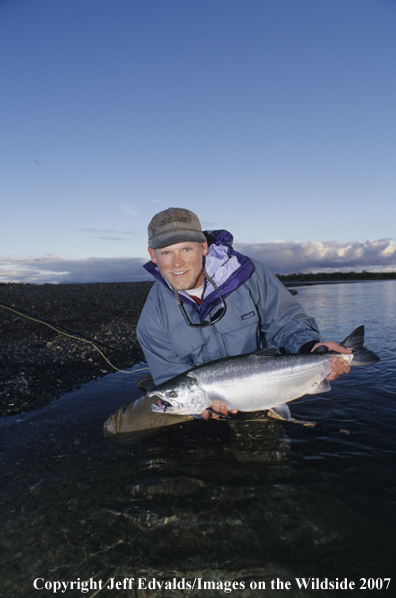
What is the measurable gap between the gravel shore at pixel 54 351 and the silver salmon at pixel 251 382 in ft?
13.0

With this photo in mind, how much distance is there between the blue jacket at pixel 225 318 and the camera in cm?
486

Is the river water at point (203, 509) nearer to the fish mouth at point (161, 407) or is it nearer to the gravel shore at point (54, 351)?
the fish mouth at point (161, 407)

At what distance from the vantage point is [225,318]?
15.9ft

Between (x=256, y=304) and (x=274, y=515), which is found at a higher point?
(x=256, y=304)

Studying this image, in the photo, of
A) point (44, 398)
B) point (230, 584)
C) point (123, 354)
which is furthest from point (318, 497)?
point (123, 354)

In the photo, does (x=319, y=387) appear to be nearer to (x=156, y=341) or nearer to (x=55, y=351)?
(x=156, y=341)

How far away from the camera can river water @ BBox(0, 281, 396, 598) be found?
282 cm

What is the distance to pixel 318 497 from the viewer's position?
11.8ft

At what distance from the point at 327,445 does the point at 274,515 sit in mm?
1608

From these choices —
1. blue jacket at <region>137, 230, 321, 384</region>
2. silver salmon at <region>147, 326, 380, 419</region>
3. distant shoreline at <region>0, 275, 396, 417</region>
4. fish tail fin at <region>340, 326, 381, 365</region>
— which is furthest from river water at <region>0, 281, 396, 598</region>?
distant shoreline at <region>0, 275, 396, 417</region>

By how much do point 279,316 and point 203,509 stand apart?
2.63 m

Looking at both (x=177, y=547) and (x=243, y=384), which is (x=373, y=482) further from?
(x=177, y=547)

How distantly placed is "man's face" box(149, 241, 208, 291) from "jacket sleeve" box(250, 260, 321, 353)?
92 centimetres

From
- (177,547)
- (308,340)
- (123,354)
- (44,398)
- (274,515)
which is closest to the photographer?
(177,547)
